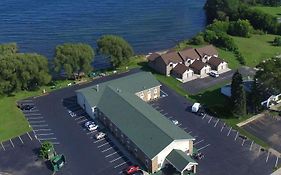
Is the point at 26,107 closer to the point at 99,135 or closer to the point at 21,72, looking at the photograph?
the point at 21,72

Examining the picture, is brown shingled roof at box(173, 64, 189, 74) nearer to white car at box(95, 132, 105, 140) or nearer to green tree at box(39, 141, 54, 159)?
white car at box(95, 132, 105, 140)

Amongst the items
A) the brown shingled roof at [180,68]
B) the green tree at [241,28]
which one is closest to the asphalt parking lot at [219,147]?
the brown shingled roof at [180,68]

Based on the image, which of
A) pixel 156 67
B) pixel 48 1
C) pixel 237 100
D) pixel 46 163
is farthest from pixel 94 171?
pixel 48 1

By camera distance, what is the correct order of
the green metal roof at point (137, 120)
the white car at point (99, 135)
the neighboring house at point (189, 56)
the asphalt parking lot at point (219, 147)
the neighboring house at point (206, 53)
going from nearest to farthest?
1. the green metal roof at point (137, 120)
2. the asphalt parking lot at point (219, 147)
3. the white car at point (99, 135)
4. the neighboring house at point (189, 56)
5. the neighboring house at point (206, 53)

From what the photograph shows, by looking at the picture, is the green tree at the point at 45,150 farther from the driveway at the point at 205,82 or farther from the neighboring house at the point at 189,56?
the neighboring house at the point at 189,56

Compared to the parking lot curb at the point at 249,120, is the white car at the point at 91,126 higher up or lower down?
higher up

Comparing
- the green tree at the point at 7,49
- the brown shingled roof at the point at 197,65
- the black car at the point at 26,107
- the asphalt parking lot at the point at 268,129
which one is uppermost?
the green tree at the point at 7,49

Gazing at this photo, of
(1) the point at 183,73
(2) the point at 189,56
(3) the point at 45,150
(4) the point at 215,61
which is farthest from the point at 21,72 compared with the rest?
(4) the point at 215,61
